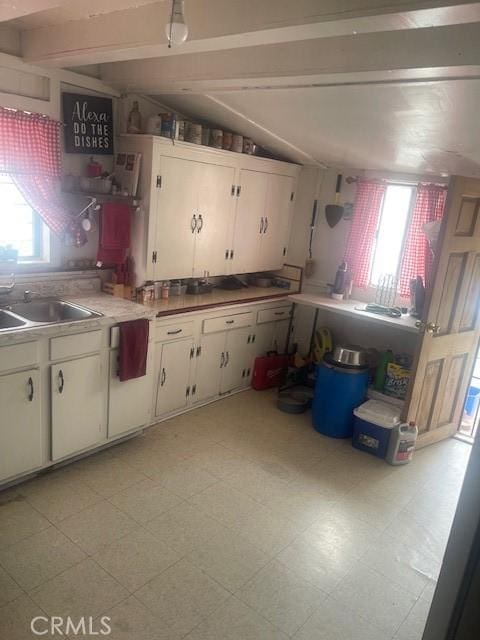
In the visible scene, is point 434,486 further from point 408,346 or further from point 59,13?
point 59,13

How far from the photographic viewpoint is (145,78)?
291cm

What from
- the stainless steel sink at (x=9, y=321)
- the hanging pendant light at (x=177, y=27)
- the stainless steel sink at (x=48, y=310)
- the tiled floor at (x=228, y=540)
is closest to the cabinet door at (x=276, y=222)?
the tiled floor at (x=228, y=540)

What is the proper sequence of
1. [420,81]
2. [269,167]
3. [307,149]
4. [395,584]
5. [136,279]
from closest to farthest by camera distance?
1. [420,81]
2. [395,584]
3. [136,279]
4. [307,149]
5. [269,167]

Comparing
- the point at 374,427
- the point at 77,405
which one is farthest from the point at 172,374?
the point at 374,427

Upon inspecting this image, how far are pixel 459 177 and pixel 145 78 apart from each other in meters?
2.09

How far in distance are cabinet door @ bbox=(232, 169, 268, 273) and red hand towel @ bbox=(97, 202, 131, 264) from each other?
1.07m

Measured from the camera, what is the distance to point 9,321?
106 inches

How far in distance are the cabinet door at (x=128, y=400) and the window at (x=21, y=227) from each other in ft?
3.02

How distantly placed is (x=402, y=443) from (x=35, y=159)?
120 inches

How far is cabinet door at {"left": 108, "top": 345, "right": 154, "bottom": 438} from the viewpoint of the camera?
9.73 feet

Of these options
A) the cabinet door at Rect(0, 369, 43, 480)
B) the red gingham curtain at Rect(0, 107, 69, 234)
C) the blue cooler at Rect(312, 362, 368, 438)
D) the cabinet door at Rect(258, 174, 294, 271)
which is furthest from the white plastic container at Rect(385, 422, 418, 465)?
the red gingham curtain at Rect(0, 107, 69, 234)

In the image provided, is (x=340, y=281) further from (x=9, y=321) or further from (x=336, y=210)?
(x=9, y=321)

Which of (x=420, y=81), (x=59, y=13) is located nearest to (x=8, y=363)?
(x=59, y=13)

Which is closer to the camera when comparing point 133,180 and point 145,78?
point 145,78
